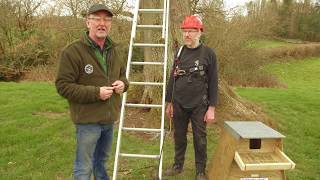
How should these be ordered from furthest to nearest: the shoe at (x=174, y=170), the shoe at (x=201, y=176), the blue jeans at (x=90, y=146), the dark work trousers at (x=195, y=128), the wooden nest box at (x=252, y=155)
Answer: the shoe at (x=174, y=170), the shoe at (x=201, y=176), the dark work trousers at (x=195, y=128), the wooden nest box at (x=252, y=155), the blue jeans at (x=90, y=146)

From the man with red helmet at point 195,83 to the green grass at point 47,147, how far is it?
2.70 feet

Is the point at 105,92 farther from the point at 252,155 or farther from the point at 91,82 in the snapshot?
the point at 252,155

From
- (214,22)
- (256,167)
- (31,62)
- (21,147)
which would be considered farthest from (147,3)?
(31,62)

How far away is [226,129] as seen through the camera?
169 inches

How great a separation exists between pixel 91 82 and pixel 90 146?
2.01 ft

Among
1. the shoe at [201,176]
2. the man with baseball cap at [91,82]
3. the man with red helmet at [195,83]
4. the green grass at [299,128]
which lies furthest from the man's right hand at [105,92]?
the green grass at [299,128]

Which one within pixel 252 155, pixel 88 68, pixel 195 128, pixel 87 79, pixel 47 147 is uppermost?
pixel 88 68

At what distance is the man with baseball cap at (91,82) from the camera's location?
3215mm

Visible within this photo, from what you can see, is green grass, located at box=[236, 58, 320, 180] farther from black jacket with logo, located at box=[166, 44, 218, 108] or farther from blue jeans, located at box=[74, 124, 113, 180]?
blue jeans, located at box=[74, 124, 113, 180]

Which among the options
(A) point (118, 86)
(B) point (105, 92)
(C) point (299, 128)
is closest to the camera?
(B) point (105, 92)

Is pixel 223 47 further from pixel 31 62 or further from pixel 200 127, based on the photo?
pixel 200 127

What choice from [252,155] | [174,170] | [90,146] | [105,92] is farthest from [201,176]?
[105,92]

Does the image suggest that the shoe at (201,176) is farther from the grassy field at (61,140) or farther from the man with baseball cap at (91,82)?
the man with baseball cap at (91,82)

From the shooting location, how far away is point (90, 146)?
11.4ft
